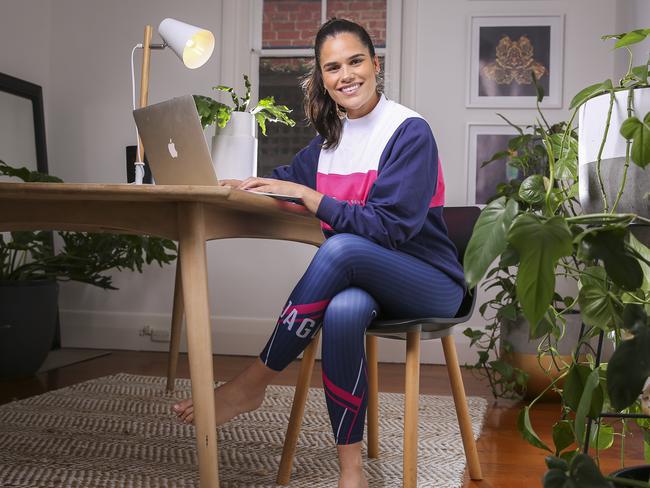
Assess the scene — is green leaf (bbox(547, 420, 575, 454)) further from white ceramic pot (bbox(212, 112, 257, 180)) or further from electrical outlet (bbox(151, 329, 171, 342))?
electrical outlet (bbox(151, 329, 171, 342))

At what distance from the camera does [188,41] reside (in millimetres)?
2174

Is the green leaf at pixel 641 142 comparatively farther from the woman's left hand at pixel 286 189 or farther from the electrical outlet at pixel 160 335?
the electrical outlet at pixel 160 335

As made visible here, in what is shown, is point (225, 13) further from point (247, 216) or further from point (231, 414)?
point (231, 414)

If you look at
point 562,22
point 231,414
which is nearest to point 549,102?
point 562,22

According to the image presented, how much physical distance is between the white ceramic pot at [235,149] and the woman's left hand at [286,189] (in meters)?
0.25

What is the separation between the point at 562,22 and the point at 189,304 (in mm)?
3168

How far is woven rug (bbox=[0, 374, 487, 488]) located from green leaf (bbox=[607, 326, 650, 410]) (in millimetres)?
1038

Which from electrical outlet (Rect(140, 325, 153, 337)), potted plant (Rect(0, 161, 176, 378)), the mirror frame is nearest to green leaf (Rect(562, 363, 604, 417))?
potted plant (Rect(0, 161, 176, 378))

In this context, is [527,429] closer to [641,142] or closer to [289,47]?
[641,142]

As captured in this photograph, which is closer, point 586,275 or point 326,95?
point 586,275

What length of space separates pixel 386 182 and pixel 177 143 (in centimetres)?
49

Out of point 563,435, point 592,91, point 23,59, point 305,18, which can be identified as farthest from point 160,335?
point 592,91

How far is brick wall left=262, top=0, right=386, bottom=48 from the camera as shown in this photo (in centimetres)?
412

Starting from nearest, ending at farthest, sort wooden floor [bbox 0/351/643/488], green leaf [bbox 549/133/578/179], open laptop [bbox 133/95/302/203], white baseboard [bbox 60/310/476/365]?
green leaf [bbox 549/133/578/179] < open laptop [bbox 133/95/302/203] < wooden floor [bbox 0/351/643/488] < white baseboard [bbox 60/310/476/365]
